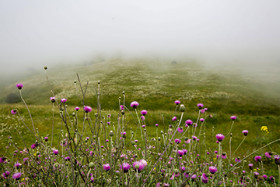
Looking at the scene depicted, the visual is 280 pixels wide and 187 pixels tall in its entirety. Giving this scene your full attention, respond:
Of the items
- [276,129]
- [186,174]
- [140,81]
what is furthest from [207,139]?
[140,81]

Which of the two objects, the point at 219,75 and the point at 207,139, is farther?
the point at 219,75

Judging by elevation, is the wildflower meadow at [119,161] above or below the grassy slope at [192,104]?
above

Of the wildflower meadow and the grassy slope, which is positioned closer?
the wildflower meadow

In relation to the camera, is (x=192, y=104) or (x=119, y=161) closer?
(x=119, y=161)

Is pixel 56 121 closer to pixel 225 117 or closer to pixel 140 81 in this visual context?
pixel 225 117

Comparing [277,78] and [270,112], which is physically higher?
[277,78]

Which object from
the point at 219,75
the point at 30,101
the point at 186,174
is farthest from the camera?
the point at 219,75

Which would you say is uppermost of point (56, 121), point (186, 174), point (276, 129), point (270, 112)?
point (186, 174)

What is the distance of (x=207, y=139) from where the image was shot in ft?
36.2

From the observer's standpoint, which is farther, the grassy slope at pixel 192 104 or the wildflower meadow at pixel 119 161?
the grassy slope at pixel 192 104

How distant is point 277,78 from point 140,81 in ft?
135

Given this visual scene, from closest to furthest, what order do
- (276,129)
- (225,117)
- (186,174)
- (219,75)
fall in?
(186,174), (276,129), (225,117), (219,75)

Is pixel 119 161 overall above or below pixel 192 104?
above

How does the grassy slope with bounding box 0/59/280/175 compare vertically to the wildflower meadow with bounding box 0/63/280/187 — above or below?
below
